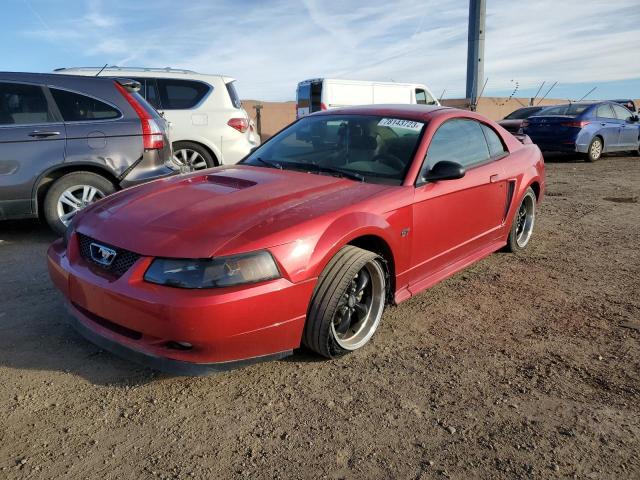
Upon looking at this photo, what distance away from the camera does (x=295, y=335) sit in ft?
8.98

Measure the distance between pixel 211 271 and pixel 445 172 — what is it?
5.92 ft

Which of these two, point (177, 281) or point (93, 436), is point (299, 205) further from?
point (93, 436)

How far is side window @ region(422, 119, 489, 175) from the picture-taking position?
3.77m

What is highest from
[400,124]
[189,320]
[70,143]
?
[400,124]

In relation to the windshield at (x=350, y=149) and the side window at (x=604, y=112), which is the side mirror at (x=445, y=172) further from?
the side window at (x=604, y=112)

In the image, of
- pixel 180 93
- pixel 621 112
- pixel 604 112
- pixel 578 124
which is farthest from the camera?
pixel 621 112

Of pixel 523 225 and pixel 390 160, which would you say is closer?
pixel 390 160

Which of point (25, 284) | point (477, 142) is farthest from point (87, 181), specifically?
point (477, 142)

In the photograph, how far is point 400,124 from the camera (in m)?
3.86

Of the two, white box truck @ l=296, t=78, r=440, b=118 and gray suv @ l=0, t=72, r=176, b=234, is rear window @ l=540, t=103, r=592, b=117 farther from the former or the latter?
gray suv @ l=0, t=72, r=176, b=234

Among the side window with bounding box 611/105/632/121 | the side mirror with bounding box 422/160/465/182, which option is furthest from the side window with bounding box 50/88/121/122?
the side window with bounding box 611/105/632/121

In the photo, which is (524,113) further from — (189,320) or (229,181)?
(189,320)

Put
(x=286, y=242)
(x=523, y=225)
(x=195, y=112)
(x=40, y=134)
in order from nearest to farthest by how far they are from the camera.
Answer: (x=286, y=242)
(x=40, y=134)
(x=523, y=225)
(x=195, y=112)

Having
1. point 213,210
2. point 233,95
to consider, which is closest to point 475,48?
point 233,95
